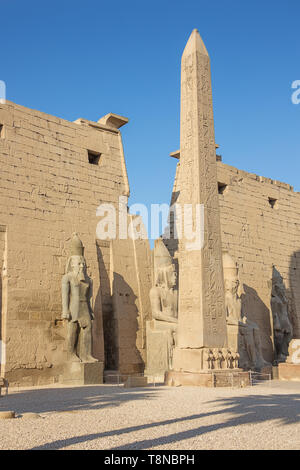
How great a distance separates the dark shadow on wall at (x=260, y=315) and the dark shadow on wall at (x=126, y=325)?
3.43 m

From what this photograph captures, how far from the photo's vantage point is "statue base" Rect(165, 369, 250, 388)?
6887 millimetres

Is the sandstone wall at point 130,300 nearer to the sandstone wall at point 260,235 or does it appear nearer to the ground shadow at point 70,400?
the sandstone wall at point 260,235

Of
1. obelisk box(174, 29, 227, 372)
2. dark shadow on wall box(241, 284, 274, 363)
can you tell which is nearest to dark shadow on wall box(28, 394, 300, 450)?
obelisk box(174, 29, 227, 372)

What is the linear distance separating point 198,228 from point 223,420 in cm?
352

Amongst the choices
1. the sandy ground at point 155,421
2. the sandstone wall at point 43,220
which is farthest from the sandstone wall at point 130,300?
the sandy ground at point 155,421

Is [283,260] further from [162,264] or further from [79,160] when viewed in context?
[79,160]

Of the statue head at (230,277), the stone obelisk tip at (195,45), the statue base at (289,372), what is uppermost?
the stone obelisk tip at (195,45)

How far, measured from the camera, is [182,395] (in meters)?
5.93

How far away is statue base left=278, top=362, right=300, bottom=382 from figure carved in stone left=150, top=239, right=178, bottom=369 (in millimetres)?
2179

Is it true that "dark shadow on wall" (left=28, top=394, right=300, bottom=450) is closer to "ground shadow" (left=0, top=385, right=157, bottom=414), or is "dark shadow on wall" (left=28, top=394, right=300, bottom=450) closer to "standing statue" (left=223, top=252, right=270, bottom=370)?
"ground shadow" (left=0, top=385, right=157, bottom=414)

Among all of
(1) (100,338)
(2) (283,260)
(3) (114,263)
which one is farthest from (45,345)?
(2) (283,260)

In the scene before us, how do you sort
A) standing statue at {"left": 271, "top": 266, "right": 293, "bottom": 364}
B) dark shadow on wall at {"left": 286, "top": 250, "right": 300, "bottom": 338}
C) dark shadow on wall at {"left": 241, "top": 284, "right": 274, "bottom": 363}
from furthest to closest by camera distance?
dark shadow on wall at {"left": 286, "top": 250, "right": 300, "bottom": 338} < dark shadow on wall at {"left": 241, "top": 284, "right": 274, "bottom": 363} < standing statue at {"left": 271, "top": 266, "right": 293, "bottom": 364}

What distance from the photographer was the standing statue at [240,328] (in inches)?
405

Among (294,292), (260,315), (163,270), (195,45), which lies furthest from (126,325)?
(294,292)
